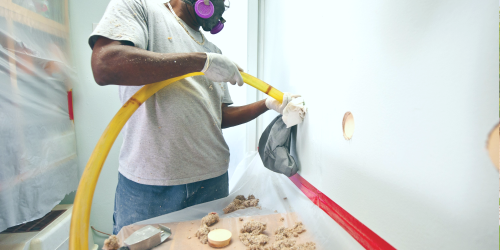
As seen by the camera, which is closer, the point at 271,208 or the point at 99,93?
the point at 271,208

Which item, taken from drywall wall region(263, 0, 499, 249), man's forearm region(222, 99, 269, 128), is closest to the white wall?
man's forearm region(222, 99, 269, 128)

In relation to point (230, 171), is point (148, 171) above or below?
above

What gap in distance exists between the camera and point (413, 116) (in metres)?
0.40

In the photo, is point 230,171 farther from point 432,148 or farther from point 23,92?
point 432,148

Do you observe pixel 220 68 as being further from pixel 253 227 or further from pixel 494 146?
pixel 494 146

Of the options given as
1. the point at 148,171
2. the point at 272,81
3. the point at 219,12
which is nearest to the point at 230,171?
the point at 272,81

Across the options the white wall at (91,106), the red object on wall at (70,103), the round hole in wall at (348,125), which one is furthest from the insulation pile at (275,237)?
the red object on wall at (70,103)

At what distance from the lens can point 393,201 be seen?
1.48ft

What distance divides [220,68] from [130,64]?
254 mm

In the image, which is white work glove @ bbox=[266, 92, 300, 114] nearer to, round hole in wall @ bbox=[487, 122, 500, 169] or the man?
the man

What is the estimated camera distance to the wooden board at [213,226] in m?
0.60

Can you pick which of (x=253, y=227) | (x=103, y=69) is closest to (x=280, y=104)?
(x=253, y=227)

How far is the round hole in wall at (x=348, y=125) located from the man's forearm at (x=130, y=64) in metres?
0.46

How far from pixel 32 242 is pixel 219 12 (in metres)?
1.41
